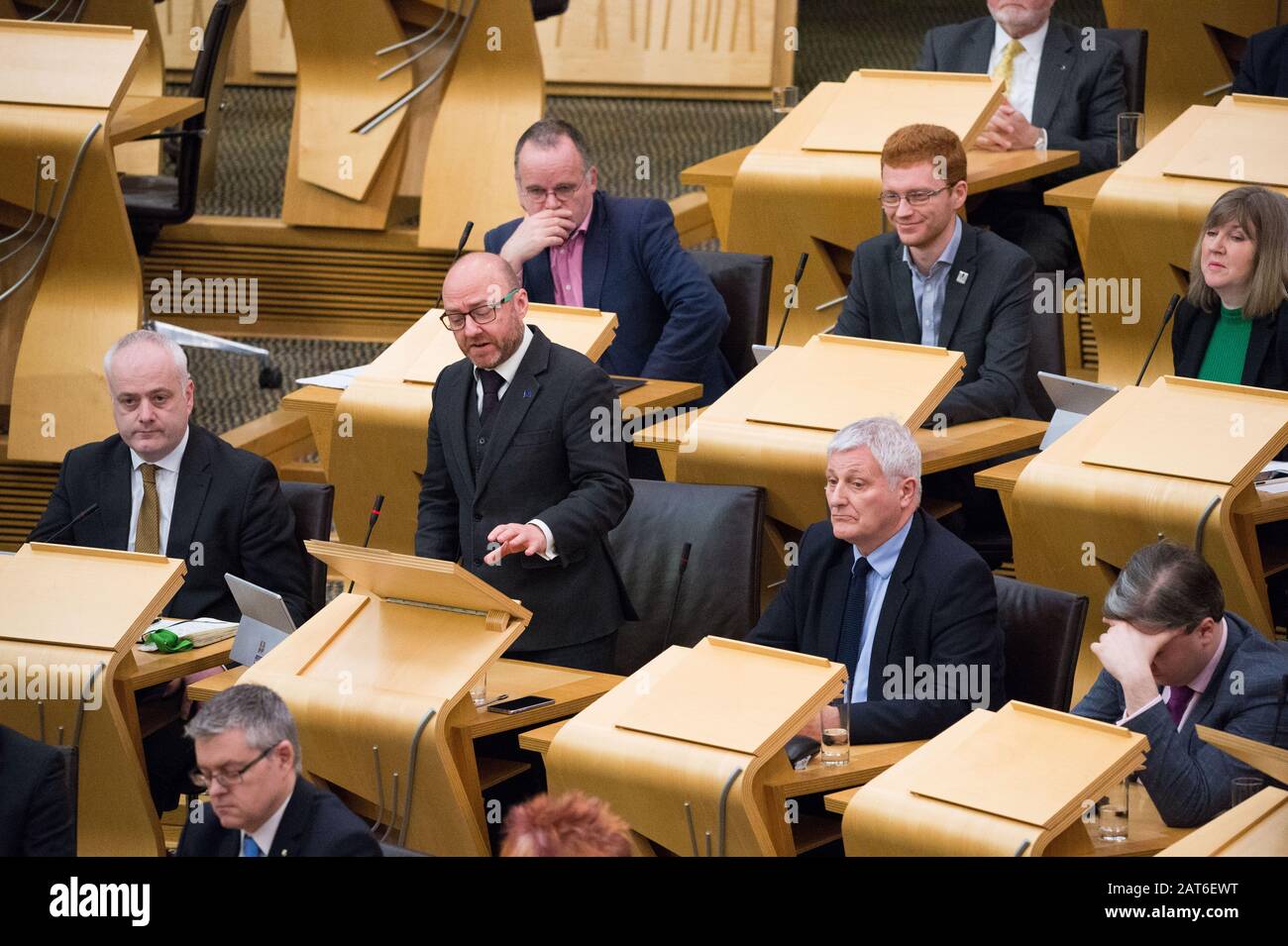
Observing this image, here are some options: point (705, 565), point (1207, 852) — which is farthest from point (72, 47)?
point (1207, 852)

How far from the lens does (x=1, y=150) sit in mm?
5602

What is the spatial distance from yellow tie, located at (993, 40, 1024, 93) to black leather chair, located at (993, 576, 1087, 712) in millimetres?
2642

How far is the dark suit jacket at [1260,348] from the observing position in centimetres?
432

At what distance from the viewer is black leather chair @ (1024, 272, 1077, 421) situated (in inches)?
190

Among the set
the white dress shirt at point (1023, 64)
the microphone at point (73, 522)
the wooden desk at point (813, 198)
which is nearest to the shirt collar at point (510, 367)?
the microphone at point (73, 522)

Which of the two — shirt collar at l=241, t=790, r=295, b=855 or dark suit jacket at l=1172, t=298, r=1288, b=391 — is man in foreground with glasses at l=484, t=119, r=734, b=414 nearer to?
dark suit jacket at l=1172, t=298, r=1288, b=391

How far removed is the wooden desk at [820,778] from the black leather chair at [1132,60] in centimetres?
301

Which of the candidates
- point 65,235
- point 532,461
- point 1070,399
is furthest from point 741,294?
point 65,235

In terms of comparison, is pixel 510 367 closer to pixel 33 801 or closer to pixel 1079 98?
pixel 33 801

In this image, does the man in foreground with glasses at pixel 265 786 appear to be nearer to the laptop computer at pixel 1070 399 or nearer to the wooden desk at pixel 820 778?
the wooden desk at pixel 820 778

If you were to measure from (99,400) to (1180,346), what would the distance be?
9.90 ft

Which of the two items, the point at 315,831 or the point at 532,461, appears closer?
the point at 315,831

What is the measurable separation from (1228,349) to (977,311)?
1.82ft

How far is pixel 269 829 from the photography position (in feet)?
9.75
